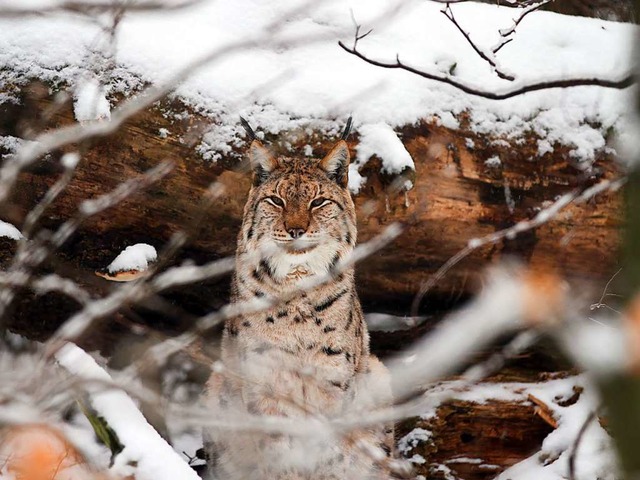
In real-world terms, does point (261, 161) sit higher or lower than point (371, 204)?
higher

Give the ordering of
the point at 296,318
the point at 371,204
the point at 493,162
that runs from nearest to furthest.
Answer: the point at 296,318, the point at 371,204, the point at 493,162

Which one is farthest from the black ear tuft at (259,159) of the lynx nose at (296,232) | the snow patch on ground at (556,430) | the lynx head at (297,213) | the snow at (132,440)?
the snow at (132,440)

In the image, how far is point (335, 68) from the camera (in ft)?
17.8

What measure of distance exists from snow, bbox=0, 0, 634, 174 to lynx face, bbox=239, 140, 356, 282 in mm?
310

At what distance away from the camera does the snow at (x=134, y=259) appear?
4.93 metres

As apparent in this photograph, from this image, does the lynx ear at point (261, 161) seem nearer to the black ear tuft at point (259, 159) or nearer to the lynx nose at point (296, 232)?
the black ear tuft at point (259, 159)

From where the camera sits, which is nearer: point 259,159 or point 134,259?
point 259,159

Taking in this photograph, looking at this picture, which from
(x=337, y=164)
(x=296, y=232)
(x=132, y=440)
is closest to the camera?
(x=132, y=440)

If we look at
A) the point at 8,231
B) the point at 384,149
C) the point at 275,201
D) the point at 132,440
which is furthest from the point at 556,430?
the point at 8,231

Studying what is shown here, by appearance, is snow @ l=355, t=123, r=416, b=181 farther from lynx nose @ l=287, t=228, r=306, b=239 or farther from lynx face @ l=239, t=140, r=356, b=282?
lynx nose @ l=287, t=228, r=306, b=239

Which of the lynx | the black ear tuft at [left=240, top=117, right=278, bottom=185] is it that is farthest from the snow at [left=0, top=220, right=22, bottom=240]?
the black ear tuft at [left=240, top=117, right=278, bottom=185]

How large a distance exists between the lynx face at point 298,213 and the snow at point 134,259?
22.3 inches

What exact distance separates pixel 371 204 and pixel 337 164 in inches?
16.1

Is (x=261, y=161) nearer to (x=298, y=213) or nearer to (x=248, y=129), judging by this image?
(x=248, y=129)
